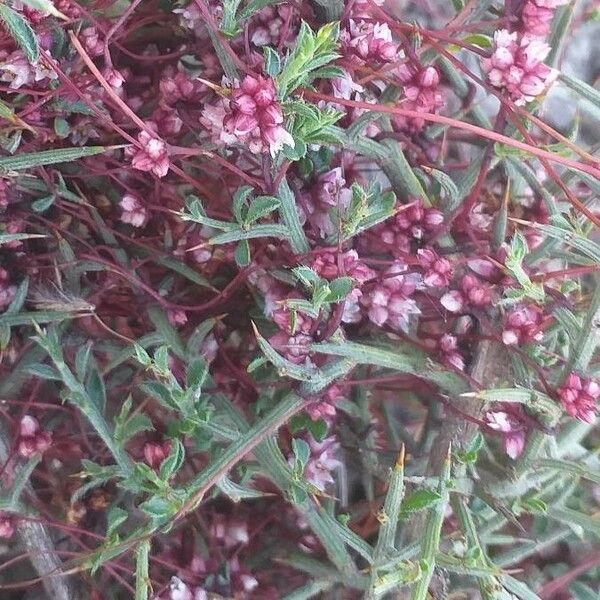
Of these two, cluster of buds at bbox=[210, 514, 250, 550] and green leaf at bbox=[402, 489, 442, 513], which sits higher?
Answer: green leaf at bbox=[402, 489, 442, 513]

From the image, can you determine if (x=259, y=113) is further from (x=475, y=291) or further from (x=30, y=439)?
(x=30, y=439)

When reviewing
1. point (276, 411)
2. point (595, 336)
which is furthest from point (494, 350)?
point (276, 411)

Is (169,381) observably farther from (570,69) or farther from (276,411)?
(570,69)

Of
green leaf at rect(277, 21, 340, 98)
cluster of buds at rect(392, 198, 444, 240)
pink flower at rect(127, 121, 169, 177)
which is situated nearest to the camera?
green leaf at rect(277, 21, 340, 98)

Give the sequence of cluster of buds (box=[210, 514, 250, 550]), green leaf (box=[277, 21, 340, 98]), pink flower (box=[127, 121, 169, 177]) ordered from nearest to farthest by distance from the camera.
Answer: green leaf (box=[277, 21, 340, 98]) < pink flower (box=[127, 121, 169, 177]) < cluster of buds (box=[210, 514, 250, 550])

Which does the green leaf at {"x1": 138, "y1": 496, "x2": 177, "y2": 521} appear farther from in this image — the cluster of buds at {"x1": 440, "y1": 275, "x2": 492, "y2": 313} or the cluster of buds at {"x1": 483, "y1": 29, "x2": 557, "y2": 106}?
the cluster of buds at {"x1": 483, "y1": 29, "x2": 557, "y2": 106}

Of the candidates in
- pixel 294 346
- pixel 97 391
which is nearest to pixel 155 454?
pixel 97 391

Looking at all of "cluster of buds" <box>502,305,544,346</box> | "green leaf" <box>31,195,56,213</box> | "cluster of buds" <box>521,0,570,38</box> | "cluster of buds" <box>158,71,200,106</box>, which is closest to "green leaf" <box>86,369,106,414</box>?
"green leaf" <box>31,195,56,213</box>

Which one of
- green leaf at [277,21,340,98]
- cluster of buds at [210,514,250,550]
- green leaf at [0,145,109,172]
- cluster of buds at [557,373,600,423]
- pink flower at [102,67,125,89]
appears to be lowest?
cluster of buds at [210,514,250,550]
